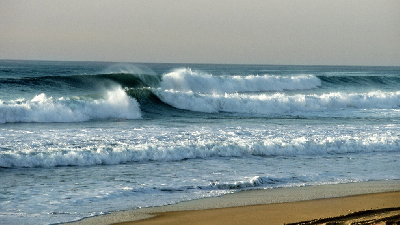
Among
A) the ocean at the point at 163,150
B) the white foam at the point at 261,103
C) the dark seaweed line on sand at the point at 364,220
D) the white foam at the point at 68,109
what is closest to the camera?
the dark seaweed line on sand at the point at 364,220

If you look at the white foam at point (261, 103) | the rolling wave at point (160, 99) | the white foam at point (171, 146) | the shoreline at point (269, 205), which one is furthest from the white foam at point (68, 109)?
the shoreline at point (269, 205)

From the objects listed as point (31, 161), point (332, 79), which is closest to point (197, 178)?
point (31, 161)

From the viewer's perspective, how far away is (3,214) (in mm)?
6852

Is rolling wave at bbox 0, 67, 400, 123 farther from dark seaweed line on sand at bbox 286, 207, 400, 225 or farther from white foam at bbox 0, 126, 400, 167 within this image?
dark seaweed line on sand at bbox 286, 207, 400, 225

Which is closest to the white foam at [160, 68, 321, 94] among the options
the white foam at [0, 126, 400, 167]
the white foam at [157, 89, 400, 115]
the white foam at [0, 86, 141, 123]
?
the white foam at [157, 89, 400, 115]

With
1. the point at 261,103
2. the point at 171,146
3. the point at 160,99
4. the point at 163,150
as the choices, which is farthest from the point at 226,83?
the point at 163,150

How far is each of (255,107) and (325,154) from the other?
39.5 feet

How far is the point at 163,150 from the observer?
37.7 feet

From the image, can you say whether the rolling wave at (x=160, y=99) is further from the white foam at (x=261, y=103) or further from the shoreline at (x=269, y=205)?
the shoreline at (x=269, y=205)

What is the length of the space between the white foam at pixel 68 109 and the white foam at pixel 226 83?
358 inches

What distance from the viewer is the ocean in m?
8.12

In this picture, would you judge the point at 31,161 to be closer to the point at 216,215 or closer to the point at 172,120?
the point at 216,215

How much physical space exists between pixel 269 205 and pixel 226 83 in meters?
30.1

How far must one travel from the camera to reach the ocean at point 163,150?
8.12 m
